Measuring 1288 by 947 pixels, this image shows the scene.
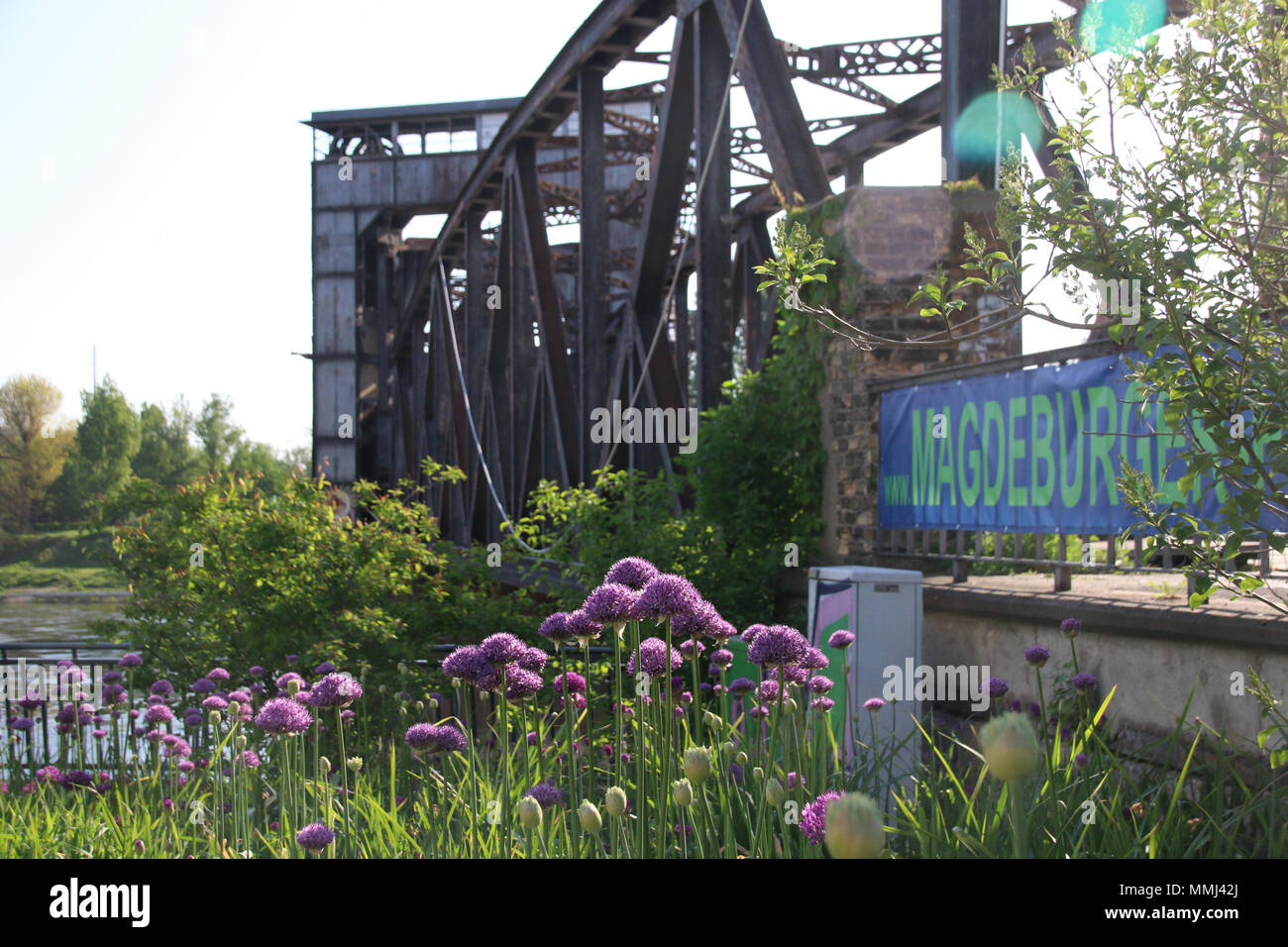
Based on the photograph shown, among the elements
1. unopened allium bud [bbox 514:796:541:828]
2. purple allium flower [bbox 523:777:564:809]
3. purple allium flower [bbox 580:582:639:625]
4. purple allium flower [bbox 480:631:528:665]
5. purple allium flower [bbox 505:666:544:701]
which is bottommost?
purple allium flower [bbox 523:777:564:809]

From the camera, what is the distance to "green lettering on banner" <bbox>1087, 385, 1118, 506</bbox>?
4922mm

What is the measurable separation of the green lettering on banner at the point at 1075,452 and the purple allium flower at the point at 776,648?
291 centimetres

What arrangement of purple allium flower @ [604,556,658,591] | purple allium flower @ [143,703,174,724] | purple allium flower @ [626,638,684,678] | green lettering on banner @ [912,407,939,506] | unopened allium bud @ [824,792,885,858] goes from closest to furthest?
unopened allium bud @ [824,792,885,858]
purple allium flower @ [626,638,684,678]
purple allium flower @ [604,556,658,591]
purple allium flower @ [143,703,174,724]
green lettering on banner @ [912,407,939,506]

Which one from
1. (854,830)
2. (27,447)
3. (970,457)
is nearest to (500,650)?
(854,830)

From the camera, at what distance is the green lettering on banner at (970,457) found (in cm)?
594

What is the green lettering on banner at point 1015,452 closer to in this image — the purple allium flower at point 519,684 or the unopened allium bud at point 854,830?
the purple allium flower at point 519,684

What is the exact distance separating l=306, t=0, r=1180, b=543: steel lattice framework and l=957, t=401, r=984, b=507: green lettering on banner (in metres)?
1.71

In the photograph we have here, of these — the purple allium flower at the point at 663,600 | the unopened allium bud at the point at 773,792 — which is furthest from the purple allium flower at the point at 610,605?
the unopened allium bud at the point at 773,792

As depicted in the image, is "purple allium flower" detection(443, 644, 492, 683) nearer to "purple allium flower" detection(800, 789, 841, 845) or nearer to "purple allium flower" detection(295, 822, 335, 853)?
Result: "purple allium flower" detection(295, 822, 335, 853)

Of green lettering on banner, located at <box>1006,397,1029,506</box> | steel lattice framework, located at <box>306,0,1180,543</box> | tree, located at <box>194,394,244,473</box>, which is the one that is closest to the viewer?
green lettering on banner, located at <box>1006,397,1029,506</box>

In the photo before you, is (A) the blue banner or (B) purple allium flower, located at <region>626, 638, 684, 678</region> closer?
(B) purple allium flower, located at <region>626, 638, 684, 678</region>

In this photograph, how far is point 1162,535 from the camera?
2.68m

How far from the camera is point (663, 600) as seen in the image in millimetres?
2650

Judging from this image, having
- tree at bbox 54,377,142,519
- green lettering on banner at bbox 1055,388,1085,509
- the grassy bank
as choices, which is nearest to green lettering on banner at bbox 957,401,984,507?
green lettering on banner at bbox 1055,388,1085,509
